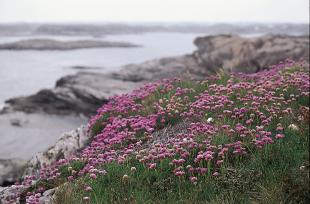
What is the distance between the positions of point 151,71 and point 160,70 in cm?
77

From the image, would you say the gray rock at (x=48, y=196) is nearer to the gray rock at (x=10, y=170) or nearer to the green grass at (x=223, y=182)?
the green grass at (x=223, y=182)

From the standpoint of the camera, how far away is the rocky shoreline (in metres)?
29.1

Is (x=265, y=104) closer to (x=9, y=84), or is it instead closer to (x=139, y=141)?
(x=139, y=141)

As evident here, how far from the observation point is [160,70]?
39.1m

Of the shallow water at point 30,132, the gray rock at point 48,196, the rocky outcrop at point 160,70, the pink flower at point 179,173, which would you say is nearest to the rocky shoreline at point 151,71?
the rocky outcrop at point 160,70

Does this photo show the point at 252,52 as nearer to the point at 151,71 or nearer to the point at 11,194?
the point at 151,71

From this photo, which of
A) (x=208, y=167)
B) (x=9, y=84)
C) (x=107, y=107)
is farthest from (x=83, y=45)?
(x=208, y=167)

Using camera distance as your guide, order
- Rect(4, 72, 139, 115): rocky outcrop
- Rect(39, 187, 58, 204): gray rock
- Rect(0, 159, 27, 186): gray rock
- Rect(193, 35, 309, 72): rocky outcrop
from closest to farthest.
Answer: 1. Rect(39, 187, 58, 204): gray rock
2. Rect(0, 159, 27, 186): gray rock
3. Rect(4, 72, 139, 115): rocky outcrop
4. Rect(193, 35, 309, 72): rocky outcrop

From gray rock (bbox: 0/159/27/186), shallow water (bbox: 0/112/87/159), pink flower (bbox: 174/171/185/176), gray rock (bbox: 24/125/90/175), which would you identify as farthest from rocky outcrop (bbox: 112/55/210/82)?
pink flower (bbox: 174/171/185/176)

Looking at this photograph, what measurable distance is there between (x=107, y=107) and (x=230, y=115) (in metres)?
3.76

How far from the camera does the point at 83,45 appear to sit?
87625mm

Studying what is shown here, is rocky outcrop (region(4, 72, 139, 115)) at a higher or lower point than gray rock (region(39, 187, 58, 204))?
lower

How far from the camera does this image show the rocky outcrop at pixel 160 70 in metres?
29.2

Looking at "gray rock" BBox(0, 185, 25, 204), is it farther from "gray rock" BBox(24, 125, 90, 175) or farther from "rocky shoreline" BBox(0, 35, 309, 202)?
"rocky shoreline" BBox(0, 35, 309, 202)
